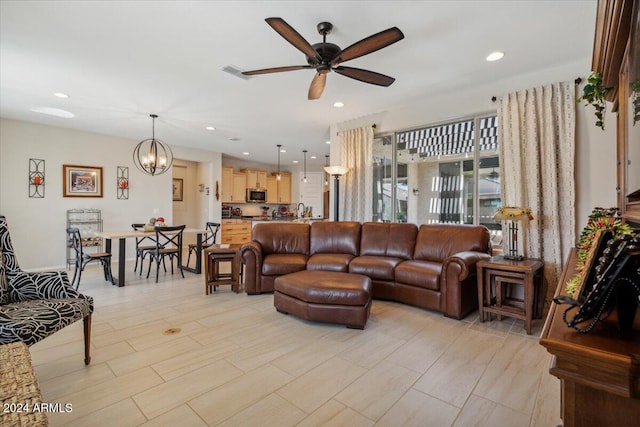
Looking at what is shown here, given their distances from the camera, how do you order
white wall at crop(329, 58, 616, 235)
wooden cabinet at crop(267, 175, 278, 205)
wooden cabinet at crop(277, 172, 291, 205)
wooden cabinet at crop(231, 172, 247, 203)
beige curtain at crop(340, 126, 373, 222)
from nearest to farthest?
white wall at crop(329, 58, 616, 235) < beige curtain at crop(340, 126, 373, 222) < wooden cabinet at crop(231, 172, 247, 203) < wooden cabinet at crop(267, 175, 278, 205) < wooden cabinet at crop(277, 172, 291, 205)

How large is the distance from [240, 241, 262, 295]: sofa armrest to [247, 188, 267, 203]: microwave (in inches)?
220

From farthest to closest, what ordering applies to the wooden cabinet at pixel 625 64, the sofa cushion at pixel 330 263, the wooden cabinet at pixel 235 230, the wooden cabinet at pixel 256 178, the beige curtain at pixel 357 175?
1. the wooden cabinet at pixel 256 178
2. the wooden cabinet at pixel 235 230
3. the beige curtain at pixel 357 175
4. the sofa cushion at pixel 330 263
5. the wooden cabinet at pixel 625 64

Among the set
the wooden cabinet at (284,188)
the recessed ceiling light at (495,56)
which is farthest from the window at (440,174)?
the wooden cabinet at (284,188)

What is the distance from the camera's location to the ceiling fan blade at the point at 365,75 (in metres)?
2.58

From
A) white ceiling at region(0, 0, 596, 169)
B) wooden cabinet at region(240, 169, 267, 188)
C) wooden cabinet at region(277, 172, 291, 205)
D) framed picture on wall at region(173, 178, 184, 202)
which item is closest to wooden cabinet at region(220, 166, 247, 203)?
wooden cabinet at region(240, 169, 267, 188)

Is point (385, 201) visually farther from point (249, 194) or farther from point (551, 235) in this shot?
point (249, 194)

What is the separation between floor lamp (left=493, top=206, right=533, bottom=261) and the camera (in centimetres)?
302

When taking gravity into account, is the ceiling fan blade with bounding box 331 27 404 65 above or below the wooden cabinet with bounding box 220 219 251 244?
above

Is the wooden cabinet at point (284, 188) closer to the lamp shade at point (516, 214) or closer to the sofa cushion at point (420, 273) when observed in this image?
the sofa cushion at point (420, 273)

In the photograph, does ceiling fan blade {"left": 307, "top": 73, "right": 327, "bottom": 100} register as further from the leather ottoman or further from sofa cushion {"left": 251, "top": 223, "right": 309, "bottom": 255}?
sofa cushion {"left": 251, "top": 223, "right": 309, "bottom": 255}

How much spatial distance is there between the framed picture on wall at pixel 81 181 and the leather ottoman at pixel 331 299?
5237 mm

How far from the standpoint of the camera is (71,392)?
185 cm

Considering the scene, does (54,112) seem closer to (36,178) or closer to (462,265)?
(36,178)

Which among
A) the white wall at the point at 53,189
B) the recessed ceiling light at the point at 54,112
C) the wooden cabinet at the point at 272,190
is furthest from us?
the wooden cabinet at the point at 272,190
